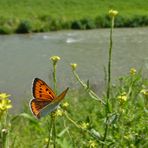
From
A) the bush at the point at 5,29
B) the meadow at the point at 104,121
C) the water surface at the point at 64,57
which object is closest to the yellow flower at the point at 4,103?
the meadow at the point at 104,121

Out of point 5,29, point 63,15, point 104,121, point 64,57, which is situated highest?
point 104,121

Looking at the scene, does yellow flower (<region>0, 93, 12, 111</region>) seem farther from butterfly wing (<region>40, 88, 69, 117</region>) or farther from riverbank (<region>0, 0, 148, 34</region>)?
riverbank (<region>0, 0, 148, 34</region>)

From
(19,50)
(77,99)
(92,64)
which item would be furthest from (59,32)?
(77,99)

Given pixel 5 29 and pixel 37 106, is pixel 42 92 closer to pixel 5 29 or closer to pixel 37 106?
pixel 37 106

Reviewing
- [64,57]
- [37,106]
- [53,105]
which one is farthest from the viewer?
[64,57]

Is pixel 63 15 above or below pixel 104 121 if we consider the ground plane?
below

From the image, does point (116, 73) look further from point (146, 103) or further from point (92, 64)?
point (146, 103)

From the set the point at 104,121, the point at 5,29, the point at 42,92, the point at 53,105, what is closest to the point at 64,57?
the point at 5,29
